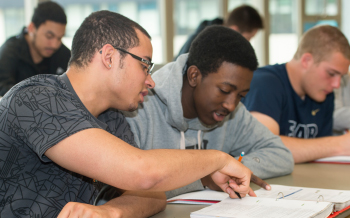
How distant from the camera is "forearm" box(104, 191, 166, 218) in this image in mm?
938

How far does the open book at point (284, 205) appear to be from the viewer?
931mm

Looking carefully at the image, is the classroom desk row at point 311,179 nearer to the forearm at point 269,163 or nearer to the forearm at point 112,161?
the forearm at point 269,163

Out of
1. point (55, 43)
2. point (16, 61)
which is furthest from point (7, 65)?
point (55, 43)

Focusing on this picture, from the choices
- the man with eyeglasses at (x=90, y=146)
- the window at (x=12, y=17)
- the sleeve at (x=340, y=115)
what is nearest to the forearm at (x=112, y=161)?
the man with eyeglasses at (x=90, y=146)

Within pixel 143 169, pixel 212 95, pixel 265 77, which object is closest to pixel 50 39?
pixel 265 77

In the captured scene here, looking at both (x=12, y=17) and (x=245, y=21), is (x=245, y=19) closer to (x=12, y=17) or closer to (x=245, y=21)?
(x=245, y=21)

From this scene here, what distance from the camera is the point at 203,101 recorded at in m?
1.40

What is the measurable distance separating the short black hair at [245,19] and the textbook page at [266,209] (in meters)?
2.68

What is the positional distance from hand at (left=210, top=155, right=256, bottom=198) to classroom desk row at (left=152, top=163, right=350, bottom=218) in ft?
0.35

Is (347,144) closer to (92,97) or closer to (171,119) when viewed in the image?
(171,119)

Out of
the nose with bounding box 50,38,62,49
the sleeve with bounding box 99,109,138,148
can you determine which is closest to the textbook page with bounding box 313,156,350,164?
the sleeve with bounding box 99,109,138,148

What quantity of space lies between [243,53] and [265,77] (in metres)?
0.68

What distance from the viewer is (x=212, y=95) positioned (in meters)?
1.38

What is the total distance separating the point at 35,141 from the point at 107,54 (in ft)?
1.03
